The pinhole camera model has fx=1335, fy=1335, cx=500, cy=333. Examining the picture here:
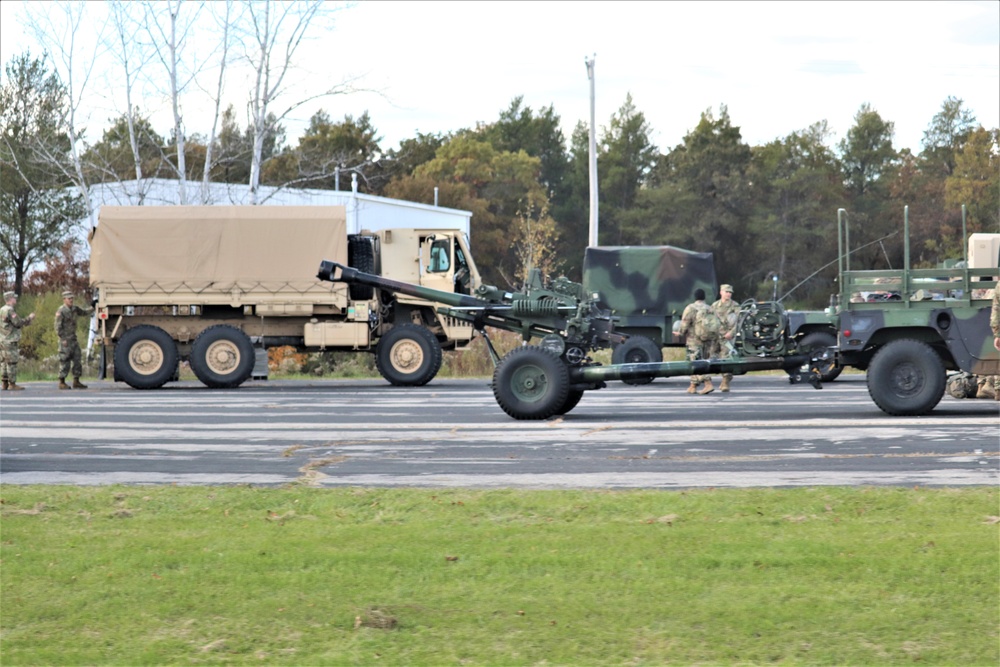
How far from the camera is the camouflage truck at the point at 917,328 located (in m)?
15.6

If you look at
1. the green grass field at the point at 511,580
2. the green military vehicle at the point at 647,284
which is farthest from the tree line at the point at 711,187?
the green grass field at the point at 511,580

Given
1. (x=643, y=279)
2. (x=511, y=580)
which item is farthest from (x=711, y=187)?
(x=511, y=580)

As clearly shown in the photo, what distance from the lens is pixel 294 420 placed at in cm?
1695

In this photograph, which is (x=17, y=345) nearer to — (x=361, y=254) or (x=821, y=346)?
(x=361, y=254)

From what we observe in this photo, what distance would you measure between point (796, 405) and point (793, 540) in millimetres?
10830

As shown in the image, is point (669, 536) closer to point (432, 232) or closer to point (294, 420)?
point (294, 420)

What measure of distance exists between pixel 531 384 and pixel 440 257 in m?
9.42

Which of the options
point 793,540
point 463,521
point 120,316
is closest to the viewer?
point 793,540

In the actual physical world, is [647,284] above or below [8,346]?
above

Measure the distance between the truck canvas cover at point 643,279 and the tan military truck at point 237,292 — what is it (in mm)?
2999

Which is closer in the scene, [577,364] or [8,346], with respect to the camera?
[577,364]

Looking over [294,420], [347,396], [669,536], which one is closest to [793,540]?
[669,536]

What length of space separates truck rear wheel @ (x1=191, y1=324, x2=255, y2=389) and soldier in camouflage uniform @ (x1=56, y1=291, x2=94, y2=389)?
2.64 m

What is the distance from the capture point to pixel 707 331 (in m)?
21.4
